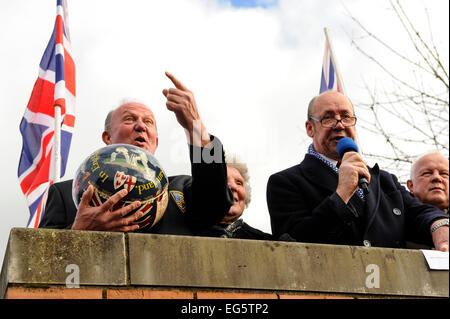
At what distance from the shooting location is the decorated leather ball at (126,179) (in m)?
4.82

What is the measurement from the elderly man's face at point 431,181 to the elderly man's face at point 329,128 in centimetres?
104

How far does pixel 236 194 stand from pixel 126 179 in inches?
72.6

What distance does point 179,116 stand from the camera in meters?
5.38

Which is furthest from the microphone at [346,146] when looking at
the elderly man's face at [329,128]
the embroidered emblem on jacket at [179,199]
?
the embroidered emblem on jacket at [179,199]

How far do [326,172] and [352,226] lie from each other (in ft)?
1.87

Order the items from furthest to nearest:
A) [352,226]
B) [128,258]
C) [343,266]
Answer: [352,226] → [343,266] → [128,258]

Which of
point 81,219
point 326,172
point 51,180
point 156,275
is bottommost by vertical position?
point 156,275

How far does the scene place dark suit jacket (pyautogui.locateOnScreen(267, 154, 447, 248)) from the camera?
217 inches

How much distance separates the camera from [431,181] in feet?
23.6

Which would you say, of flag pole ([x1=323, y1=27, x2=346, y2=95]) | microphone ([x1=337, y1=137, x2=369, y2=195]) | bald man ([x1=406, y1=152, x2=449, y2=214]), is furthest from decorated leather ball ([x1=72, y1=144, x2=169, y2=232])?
flag pole ([x1=323, y1=27, x2=346, y2=95])

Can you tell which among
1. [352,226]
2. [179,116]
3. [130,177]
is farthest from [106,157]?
[352,226]

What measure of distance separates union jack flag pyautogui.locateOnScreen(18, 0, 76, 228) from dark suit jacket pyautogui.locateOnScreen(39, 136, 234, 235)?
3.79 metres

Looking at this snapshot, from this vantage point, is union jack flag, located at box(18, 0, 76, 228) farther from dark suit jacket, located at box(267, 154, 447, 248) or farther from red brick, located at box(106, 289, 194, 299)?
red brick, located at box(106, 289, 194, 299)

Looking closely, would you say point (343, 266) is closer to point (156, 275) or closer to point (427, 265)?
point (427, 265)
